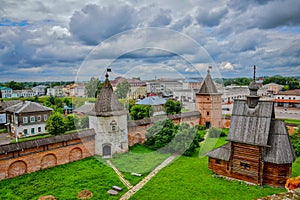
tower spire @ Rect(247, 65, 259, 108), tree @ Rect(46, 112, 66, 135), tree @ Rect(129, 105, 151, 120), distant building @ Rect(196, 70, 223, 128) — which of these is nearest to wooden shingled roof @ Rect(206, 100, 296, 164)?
tower spire @ Rect(247, 65, 259, 108)

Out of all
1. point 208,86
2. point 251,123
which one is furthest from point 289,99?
point 251,123

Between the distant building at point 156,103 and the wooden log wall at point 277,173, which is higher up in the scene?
the distant building at point 156,103

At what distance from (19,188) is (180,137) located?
12127mm

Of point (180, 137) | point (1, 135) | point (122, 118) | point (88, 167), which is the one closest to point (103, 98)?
point (122, 118)

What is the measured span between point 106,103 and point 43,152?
5834 mm

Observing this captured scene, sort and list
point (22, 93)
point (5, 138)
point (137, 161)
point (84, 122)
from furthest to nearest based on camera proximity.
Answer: point (22, 93)
point (5, 138)
point (84, 122)
point (137, 161)

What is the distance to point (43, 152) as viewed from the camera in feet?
52.6

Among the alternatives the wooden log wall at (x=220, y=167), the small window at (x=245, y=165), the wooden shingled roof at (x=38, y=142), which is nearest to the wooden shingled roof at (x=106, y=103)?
the wooden shingled roof at (x=38, y=142)

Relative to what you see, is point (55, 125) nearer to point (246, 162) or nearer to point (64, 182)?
point (64, 182)

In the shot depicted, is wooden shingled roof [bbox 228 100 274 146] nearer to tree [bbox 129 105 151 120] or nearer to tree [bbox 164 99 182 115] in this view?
tree [bbox 129 105 151 120]

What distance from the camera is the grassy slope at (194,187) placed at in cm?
1232

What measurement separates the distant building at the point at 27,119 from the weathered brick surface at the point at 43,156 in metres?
14.6

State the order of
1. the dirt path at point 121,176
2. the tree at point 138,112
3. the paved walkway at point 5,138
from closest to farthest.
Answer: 1. the dirt path at point 121,176
2. the paved walkway at point 5,138
3. the tree at point 138,112

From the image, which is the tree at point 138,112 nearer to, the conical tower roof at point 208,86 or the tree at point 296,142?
the conical tower roof at point 208,86
